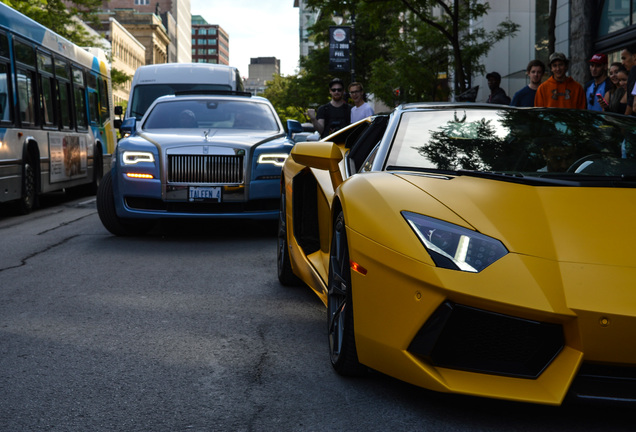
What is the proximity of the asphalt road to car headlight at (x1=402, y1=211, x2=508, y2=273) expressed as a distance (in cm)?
59

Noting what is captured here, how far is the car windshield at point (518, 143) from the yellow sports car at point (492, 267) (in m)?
0.01

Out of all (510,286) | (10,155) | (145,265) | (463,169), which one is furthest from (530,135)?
(10,155)

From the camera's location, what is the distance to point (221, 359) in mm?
4234

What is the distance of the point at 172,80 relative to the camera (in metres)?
18.0

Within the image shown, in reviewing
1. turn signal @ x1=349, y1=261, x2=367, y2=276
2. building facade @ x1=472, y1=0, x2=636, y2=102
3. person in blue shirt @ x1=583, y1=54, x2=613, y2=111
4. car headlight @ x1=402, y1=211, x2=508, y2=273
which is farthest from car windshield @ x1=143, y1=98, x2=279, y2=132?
car headlight @ x1=402, y1=211, x2=508, y2=273

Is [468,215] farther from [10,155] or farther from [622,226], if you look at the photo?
[10,155]

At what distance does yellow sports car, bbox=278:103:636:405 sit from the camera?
2.97 m

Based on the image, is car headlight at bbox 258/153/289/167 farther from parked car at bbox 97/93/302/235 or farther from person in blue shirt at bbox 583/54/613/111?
person in blue shirt at bbox 583/54/613/111

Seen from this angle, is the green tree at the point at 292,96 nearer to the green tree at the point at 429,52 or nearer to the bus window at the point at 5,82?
the green tree at the point at 429,52

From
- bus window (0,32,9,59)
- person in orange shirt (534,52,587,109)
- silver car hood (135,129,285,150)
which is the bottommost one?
silver car hood (135,129,285,150)

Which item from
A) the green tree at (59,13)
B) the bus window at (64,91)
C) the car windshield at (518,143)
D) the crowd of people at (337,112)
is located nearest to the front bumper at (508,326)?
the car windshield at (518,143)

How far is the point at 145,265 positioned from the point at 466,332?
15.5 feet

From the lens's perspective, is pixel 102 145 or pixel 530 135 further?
pixel 102 145

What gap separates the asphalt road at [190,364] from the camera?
3.27 meters
